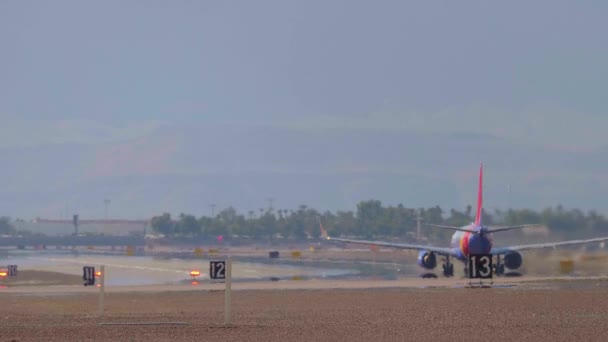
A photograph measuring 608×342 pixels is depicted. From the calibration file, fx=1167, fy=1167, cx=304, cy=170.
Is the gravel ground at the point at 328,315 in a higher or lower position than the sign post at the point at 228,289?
lower

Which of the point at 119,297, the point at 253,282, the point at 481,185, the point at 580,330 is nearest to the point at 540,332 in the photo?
the point at 580,330

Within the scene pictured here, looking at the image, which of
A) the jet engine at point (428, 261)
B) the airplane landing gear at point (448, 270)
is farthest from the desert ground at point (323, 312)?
the jet engine at point (428, 261)

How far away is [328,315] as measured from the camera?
109 ft

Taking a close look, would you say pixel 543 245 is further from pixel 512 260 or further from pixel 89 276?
pixel 89 276

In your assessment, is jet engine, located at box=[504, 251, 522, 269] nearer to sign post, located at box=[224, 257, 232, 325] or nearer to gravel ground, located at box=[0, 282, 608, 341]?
gravel ground, located at box=[0, 282, 608, 341]

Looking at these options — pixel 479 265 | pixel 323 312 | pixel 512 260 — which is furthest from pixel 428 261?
pixel 323 312

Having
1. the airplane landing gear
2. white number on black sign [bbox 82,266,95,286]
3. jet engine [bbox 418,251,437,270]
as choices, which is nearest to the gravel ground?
white number on black sign [bbox 82,266,95,286]

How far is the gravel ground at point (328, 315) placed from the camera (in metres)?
26.7

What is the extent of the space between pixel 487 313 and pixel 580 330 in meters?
6.40

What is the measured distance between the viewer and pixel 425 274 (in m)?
67.7

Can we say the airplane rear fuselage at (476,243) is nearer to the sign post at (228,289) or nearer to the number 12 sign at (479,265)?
the number 12 sign at (479,265)

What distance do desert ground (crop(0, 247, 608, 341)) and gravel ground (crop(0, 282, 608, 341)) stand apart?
0.03m

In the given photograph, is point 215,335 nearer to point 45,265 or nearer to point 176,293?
point 176,293

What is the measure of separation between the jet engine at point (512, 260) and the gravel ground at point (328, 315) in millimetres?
16551
